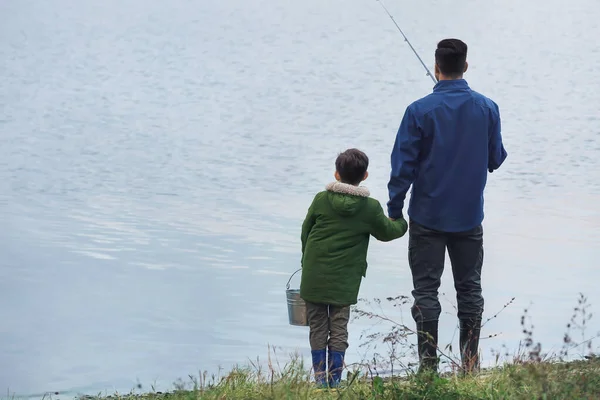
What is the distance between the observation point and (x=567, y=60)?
24.5 meters

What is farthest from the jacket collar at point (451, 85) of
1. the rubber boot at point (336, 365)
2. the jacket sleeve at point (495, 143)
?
the rubber boot at point (336, 365)

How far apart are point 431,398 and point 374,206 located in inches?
39.3

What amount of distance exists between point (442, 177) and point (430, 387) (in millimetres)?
991

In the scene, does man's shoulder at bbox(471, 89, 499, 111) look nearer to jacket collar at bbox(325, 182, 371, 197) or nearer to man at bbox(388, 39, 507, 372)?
man at bbox(388, 39, 507, 372)

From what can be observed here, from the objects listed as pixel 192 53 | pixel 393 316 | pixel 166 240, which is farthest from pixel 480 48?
pixel 393 316

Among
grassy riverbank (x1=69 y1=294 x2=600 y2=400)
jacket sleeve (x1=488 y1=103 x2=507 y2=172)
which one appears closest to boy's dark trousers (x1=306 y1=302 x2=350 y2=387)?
grassy riverbank (x1=69 y1=294 x2=600 y2=400)

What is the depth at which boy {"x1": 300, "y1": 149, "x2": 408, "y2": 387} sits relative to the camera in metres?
5.15

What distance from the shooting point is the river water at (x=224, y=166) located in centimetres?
759

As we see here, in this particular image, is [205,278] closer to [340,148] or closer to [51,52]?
[340,148]

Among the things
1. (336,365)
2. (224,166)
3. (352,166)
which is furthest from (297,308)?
(224,166)

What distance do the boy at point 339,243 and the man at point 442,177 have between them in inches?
4.7

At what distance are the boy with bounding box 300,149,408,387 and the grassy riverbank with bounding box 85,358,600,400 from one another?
1.01ft

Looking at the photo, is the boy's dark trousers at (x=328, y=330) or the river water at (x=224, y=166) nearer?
the boy's dark trousers at (x=328, y=330)

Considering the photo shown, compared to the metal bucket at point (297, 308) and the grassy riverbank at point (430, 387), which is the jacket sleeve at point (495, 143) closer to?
the grassy riverbank at point (430, 387)
